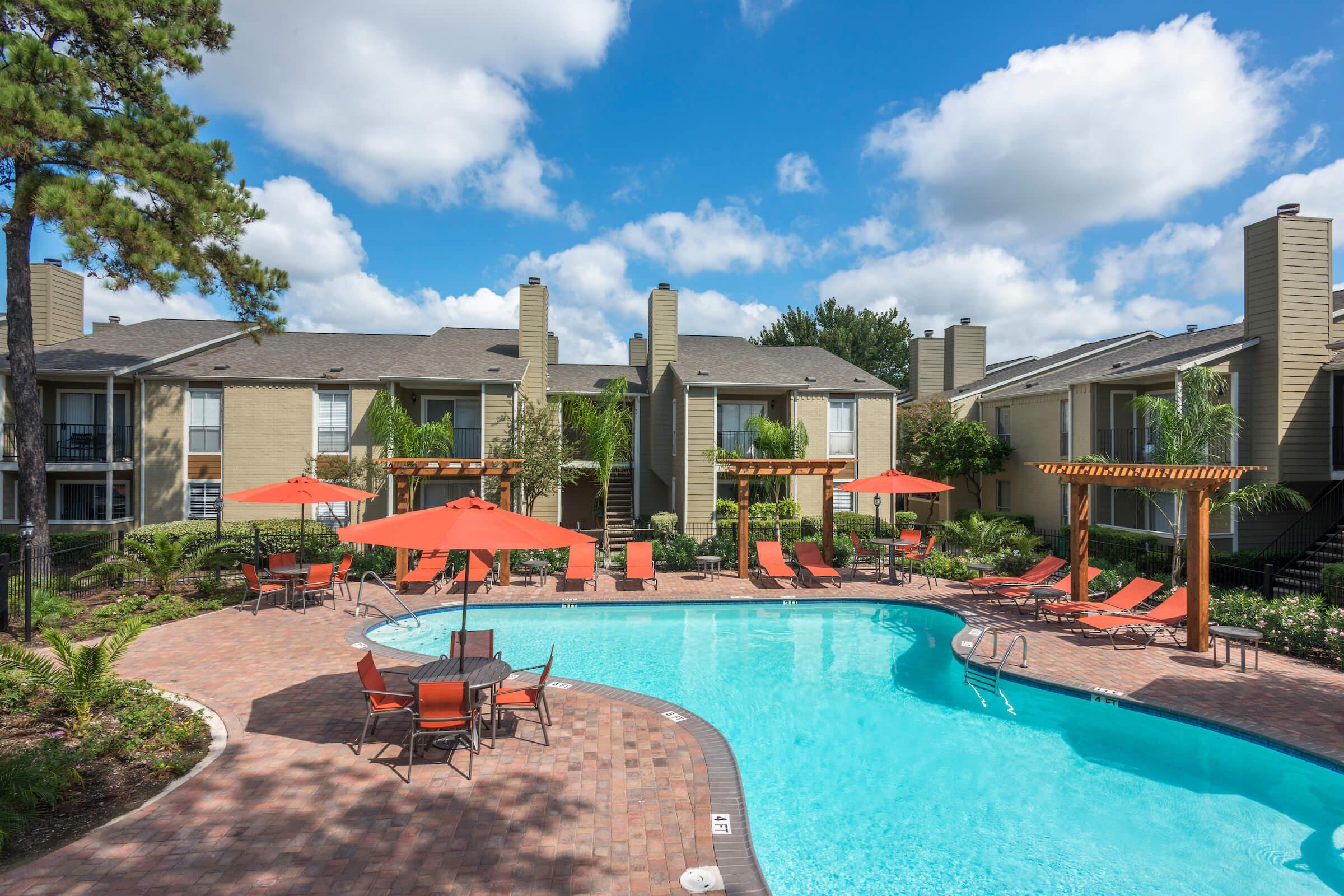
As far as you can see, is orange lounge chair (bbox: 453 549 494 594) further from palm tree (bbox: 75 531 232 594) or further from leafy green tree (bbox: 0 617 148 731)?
leafy green tree (bbox: 0 617 148 731)

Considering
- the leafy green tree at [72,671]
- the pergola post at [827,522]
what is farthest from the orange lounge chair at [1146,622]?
the leafy green tree at [72,671]

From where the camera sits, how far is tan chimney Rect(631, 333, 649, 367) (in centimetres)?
3067

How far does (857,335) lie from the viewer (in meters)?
49.8

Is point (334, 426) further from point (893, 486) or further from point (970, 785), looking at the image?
point (970, 785)

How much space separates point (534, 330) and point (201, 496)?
1209 centimetres

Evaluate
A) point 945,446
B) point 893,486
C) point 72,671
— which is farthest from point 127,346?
point 945,446

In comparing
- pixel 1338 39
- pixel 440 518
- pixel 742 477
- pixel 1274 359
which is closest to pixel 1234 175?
pixel 1338 39

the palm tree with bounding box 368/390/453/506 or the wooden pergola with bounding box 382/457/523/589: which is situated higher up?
the palm tree with bounding box 368/390/453/506

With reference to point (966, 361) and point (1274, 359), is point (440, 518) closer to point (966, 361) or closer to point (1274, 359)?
point (1274, 359)

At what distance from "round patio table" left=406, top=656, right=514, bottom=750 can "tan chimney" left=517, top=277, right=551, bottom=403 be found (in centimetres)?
1572

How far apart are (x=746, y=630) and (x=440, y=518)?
7.95 meters

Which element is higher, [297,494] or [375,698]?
[297,494]

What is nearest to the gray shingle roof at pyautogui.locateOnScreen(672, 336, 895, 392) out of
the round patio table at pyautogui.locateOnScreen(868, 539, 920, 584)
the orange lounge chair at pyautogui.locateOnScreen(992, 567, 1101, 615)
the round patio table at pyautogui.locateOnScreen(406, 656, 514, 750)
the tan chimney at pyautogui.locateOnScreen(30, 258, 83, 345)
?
the round patio table at pyautogui.locateOnScreen(868, 539, 920, 584)

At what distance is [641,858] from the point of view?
195 inches
